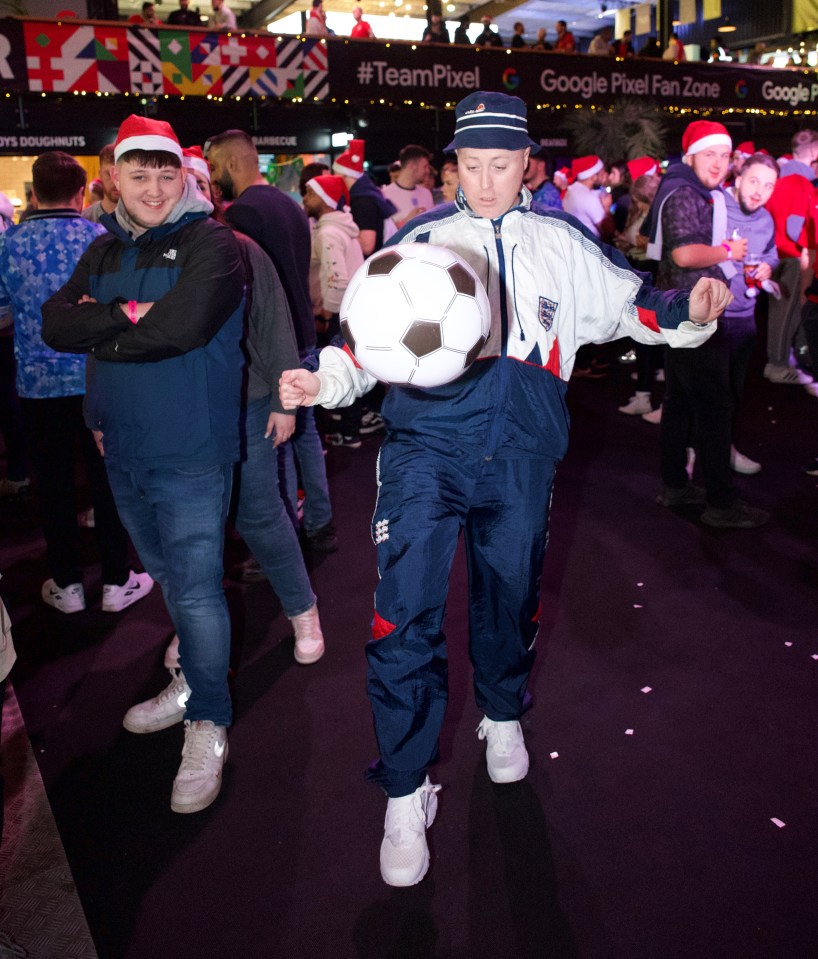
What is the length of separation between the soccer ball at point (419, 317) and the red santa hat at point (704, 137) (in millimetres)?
2683

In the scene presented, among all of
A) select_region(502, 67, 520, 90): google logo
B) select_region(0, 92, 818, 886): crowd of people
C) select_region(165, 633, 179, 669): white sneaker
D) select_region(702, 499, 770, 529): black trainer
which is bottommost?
select_region(165, 633, 179, 669): white sneaker

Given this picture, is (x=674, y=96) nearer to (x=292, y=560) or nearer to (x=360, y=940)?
(x=292, y=560)

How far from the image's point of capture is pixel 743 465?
534 centimetres

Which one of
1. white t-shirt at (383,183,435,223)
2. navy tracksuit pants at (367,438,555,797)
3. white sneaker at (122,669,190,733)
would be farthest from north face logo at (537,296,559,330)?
white t-shirt at (383,183,435,223)

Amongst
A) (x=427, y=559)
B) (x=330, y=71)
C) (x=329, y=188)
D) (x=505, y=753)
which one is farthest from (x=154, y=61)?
(x=505, y=753)

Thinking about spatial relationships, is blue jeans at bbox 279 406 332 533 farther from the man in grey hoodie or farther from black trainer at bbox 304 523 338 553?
the man in grey hoodie

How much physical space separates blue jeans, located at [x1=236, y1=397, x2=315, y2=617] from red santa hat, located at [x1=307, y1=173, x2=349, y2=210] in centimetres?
298

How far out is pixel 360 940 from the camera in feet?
6.72

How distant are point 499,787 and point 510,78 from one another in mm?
12280

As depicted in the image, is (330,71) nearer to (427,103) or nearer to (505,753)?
(427,103)

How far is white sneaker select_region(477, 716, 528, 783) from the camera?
2.58 metres

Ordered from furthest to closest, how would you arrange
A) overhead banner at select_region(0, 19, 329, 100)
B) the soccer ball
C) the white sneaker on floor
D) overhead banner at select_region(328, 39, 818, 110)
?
overhead banner at select_region(328, 39, 818, 110) → overhead banner at select_region(0, 19, 329, 100) → the white sneaker on floor → the soccer ball

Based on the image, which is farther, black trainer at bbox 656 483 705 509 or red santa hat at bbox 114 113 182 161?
black trainer at bbox 656 483 705 509

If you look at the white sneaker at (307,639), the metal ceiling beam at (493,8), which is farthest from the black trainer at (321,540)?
the metal ceiling beam at (493,8)
